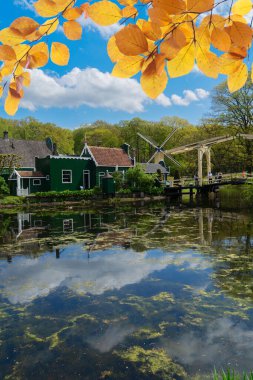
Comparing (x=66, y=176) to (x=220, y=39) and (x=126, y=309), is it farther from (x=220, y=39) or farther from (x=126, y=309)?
(x=220, y=39)

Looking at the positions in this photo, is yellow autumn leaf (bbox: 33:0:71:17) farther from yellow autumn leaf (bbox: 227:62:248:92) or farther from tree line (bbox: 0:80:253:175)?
tree line (bbox: 0:80:253:175)

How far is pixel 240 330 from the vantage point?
A: 12.8 feet

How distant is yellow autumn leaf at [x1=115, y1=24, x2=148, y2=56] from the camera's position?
632 mm

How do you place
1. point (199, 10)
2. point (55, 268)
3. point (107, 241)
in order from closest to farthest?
point (199, 10) < point (55, 268) < point (107, 241)

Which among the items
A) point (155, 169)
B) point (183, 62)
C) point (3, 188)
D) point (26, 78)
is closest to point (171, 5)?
point (183, 62)

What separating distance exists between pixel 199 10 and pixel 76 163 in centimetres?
2739

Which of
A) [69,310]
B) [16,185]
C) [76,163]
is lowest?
[69,310]

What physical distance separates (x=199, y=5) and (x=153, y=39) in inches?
5.2

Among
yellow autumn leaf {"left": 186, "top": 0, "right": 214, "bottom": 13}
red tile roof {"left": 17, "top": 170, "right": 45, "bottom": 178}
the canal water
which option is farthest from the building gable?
yellow autumn leaf {"left": 186, "top": 0, "right": 214, "bottom": 13}

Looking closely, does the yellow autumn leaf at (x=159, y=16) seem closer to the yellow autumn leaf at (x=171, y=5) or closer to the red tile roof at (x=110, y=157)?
the yellow autumn leaf at (x=171, y=5)

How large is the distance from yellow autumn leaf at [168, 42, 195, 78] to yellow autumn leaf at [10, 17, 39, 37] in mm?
383

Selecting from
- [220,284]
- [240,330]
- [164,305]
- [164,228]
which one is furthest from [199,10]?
[164,228]

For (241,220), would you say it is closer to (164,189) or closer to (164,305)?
(164,305)

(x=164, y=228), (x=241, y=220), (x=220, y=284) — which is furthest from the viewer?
(x=241, y=220)
